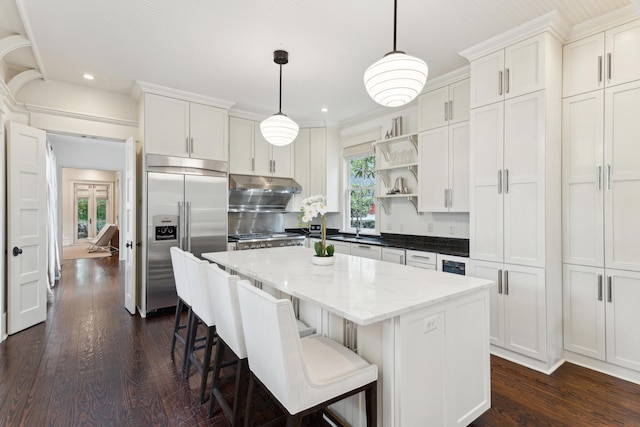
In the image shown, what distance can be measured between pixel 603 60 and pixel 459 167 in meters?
1.42

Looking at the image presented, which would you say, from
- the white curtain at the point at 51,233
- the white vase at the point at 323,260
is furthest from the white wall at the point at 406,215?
the white curtain at the point at 51,233

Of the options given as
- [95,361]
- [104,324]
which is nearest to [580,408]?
[95,361]

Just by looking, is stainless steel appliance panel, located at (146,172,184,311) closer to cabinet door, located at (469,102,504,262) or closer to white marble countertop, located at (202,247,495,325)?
white marble countertop, located at (202,247,495,325)

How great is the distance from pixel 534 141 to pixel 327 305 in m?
2.35

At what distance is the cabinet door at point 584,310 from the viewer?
8.47 feet

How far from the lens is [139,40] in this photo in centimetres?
291

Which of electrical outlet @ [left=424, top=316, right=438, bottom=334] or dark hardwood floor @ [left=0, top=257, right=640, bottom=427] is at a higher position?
electrical outlet @ [left=424, top=316, right=438, bottom=334]

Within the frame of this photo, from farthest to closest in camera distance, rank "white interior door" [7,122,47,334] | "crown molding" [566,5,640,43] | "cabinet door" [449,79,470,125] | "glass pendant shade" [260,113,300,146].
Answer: "cabinet door" [449,79,470,125]
"white interior door" [7,122,47,334]
"glass pendant shade" [260,113,300,146]
"crown molding" [566,5,640,43]

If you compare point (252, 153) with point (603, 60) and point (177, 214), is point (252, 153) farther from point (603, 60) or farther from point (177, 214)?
point (603, 60)

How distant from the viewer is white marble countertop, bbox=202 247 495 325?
1.45m

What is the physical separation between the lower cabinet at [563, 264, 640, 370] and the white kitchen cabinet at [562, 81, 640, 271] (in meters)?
0.11

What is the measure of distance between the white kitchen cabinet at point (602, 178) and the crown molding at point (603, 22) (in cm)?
50

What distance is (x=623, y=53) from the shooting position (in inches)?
97.8

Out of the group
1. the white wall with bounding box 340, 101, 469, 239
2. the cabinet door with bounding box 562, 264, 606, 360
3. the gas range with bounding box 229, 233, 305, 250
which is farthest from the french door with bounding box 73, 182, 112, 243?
the cabinet door with bounding box 562, 264, 606, 360
